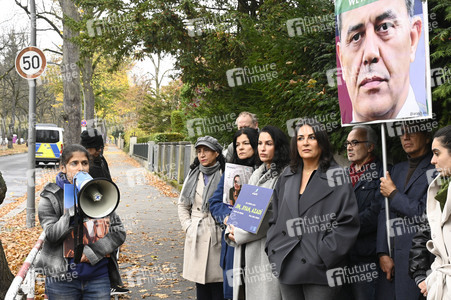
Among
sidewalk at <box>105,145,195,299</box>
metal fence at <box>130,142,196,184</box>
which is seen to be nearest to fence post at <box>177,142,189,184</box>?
metal fence at <box>130,142,196,184</box>

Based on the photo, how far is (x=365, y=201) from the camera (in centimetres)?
430

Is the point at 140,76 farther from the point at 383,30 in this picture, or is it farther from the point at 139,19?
the point at 383,30

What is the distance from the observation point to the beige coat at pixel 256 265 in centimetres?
390

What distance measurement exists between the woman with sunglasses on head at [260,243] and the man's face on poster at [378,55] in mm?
892

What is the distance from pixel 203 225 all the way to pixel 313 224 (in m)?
1.67

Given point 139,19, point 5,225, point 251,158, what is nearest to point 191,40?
point 139,19

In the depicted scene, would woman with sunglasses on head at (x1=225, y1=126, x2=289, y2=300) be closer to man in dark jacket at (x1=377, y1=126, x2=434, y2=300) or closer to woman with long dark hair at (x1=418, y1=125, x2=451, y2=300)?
man in dark jacket at (x1=377, y1=126, x2=434, y2=300)

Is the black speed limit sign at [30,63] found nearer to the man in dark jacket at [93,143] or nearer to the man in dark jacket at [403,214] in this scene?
the man in dark jacket at [93,143]

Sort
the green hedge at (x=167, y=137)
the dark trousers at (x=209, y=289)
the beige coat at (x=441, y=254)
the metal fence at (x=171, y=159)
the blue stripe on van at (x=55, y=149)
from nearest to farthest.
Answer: the beige coat at (x=441, y=254), the dark trousers at (x=209, y=289), the metal fence at (x=171, y=159), the green hedge at (x=167, y=137), the blue stripe on van at (x=55, y=149)

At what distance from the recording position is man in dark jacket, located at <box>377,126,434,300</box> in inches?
146

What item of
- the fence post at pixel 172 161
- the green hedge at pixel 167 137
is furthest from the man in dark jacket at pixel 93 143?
the green hedge at pixel 167 137

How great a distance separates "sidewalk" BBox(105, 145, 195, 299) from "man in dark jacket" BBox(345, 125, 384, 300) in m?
2.77

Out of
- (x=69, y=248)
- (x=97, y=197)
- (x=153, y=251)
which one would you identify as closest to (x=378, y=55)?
Result: (x=97, y=197)

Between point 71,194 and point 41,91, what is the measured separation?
206 feet
